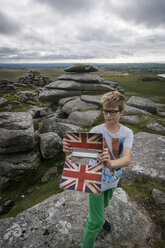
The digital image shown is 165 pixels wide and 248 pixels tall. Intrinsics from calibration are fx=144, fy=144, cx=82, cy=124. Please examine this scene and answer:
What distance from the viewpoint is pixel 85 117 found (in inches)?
587

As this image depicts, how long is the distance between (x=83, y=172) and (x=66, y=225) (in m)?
2.67

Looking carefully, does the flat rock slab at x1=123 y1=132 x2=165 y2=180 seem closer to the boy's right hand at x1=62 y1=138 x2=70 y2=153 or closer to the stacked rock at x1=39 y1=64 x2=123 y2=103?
the boy's right hand at x1=62 y1=138 x2=70 y2=153

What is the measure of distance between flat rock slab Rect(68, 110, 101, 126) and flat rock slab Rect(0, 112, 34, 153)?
5.35 meters

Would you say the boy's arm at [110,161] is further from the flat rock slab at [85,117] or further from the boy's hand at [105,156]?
the flat rock slab at [85,117]

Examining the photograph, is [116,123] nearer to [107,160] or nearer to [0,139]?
[107,160]

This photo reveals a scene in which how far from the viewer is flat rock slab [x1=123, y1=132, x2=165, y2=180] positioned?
24.2 feet

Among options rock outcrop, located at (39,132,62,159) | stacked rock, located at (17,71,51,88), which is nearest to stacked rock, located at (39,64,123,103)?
rock outcrop, located at (39,132,62,159)

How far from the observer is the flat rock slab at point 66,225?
4488 mm

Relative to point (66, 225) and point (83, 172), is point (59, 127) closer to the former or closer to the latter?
point (66, 225)

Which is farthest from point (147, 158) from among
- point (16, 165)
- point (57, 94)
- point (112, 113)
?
point (57, 94)

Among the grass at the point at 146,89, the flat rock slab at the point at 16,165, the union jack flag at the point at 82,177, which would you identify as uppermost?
the union jack flag at the point at 82,177

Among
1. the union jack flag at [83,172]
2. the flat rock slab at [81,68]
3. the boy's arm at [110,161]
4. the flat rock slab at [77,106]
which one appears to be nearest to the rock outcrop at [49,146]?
the flat rock slab at [77,106]

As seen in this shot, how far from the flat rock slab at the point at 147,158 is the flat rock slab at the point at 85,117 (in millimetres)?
5100

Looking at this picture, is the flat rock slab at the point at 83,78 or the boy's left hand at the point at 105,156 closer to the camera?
the boy's left hand at the point at 105,156
